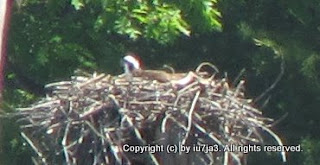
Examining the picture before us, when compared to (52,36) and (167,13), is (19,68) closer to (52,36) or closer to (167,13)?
(52,36)

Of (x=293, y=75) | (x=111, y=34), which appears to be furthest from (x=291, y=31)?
(x=111, y=34)

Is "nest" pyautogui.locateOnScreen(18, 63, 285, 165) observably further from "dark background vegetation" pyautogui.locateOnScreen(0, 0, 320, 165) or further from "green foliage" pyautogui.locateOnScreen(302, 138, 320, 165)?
"green foliage" pyautogui.locateOnScreen(302, 138, 320, 165)

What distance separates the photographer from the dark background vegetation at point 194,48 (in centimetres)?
1309

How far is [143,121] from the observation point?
7.84 meters

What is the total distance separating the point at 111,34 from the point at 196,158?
555cm

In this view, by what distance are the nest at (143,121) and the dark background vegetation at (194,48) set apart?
4.09 metres

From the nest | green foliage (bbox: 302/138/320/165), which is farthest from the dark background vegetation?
the nest

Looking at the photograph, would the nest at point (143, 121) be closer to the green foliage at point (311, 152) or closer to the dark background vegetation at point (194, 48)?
the dark background vegetation at point (194, 48)

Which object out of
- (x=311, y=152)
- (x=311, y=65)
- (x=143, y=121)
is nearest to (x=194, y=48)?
(x=311, y=65)

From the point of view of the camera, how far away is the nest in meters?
7.79

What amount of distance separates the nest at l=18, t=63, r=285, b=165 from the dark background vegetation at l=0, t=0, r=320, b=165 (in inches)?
161

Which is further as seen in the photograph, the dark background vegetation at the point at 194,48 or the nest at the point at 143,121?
the dark background vegetation at the point at 194,48

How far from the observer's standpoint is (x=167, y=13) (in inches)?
472

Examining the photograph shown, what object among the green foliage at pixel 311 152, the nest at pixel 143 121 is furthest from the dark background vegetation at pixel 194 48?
the nest at pixel 143 121
